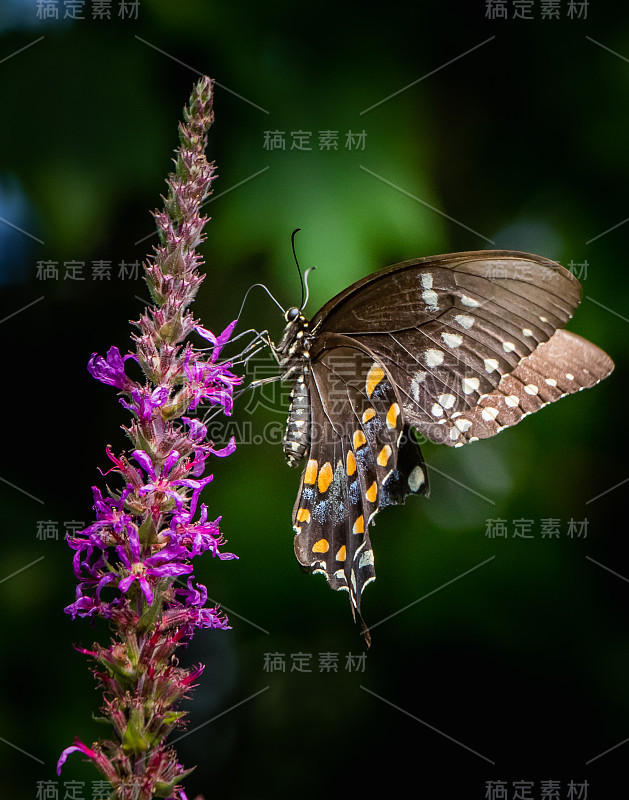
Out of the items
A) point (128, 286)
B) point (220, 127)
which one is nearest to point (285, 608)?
point (128, 286)

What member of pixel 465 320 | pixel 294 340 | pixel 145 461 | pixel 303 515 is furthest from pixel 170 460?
pixel 465 320

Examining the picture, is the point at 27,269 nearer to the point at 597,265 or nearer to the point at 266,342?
the point at 266,342

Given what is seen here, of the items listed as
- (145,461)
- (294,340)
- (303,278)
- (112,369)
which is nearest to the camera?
(145,461)

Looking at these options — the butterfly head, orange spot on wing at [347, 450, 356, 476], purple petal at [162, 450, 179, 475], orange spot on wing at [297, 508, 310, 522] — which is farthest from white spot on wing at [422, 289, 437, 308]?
purple petal at [162, 450, 179, 475]

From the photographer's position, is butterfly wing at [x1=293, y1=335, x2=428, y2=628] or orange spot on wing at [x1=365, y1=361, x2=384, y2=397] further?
orange spot on wing at [x1=365, y1=361, x2=384, y2=397]

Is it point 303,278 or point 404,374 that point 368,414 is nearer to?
point 404,374

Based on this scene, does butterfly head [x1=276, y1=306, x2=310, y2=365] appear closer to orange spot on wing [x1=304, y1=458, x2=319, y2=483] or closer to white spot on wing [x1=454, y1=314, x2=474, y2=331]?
orange spot on wing [x1=304, y1=458, x2=319, y2=483]
